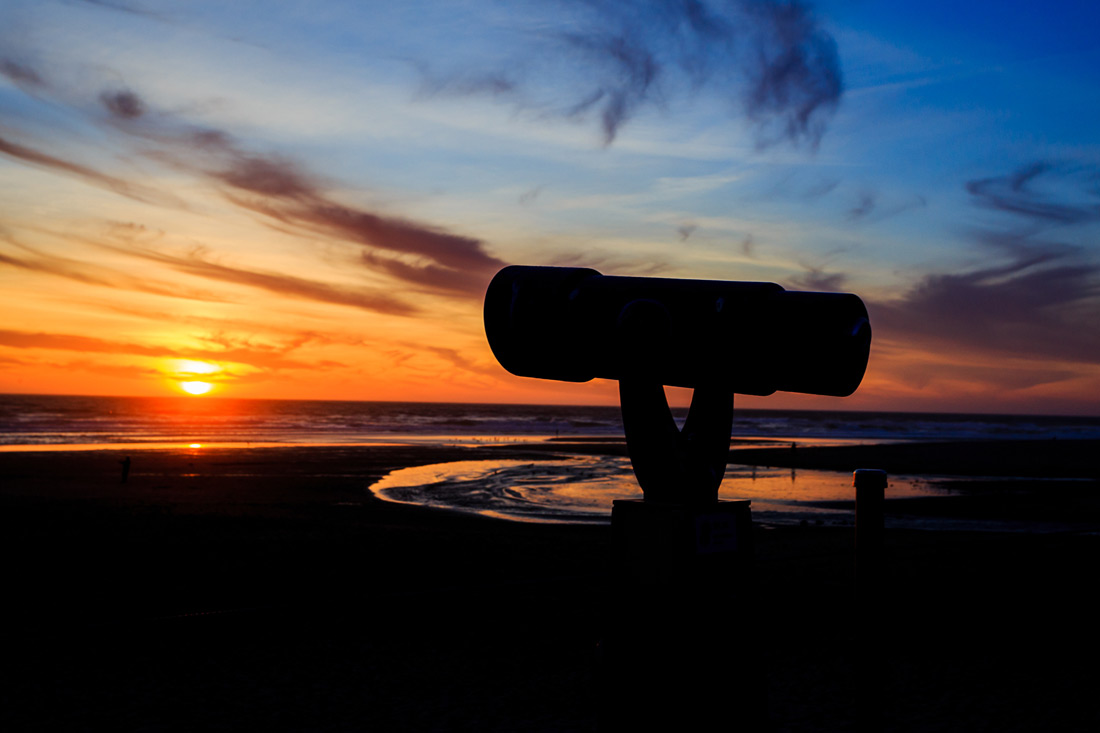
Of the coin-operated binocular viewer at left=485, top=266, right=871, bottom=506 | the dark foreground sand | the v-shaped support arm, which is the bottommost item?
the dark foreground sand

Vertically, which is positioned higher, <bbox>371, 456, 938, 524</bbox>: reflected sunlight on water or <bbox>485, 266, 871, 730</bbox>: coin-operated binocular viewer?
<bbox>485, 266, 871, 730</bbox>: coin-operated binocular viewer

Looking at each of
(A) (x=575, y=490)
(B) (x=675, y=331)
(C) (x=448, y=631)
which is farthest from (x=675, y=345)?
(A) (x=575, y=490)

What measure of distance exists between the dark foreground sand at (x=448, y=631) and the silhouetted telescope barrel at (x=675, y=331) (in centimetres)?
66

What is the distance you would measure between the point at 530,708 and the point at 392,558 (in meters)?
6.73

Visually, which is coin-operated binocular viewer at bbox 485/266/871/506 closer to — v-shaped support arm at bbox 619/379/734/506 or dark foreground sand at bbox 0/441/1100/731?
v-shaped support arm at bbox 619/379/734/506

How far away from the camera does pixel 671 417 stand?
7.28ft

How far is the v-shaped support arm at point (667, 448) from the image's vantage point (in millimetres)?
2309

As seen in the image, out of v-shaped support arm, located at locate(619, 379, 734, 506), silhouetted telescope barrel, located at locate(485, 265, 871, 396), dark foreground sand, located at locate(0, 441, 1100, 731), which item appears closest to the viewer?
silhouetted telescope barrel, located at locate(485, 265, 871, 396)

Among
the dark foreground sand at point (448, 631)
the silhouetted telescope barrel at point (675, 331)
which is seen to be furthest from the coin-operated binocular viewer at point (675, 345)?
the dark foreground sand at point (448, 631)

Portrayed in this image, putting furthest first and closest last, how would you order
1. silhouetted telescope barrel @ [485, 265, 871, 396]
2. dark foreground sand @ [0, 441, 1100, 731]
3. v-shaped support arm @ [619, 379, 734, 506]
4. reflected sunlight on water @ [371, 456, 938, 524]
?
reflected sunlight on water @ [371, 456, 938, 524] < dark foreground sand @ [0, 441, 1100, 731] < v-shaped support arm @ [619, 379, 734, 506] < silhouetted telescope barrel @ [485, 265, 871, 396]

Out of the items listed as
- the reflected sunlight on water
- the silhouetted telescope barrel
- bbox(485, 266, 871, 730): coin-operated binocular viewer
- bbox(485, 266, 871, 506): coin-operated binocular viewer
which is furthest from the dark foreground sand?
the reflected sunlight on water

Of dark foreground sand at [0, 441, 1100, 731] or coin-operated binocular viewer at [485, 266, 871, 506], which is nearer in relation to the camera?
coin-operated binocular viewer at [485, 266, 871, 506]

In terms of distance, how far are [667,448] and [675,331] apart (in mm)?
323

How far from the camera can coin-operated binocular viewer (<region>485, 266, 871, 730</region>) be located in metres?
2.17
